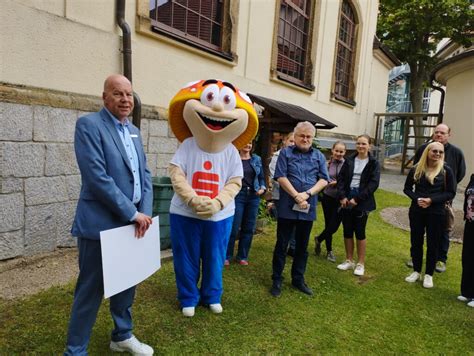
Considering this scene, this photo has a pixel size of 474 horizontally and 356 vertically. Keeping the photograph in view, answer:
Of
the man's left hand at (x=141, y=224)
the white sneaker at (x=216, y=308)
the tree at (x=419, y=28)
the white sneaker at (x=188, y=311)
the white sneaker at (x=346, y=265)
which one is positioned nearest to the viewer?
the man's left hand at (x=141, y=224)

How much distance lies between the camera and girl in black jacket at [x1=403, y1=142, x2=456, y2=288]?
4.48 meters

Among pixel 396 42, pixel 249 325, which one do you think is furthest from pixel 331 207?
pixel 396 42

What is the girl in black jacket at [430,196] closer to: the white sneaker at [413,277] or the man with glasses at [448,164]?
the white sneaker at [413,277]

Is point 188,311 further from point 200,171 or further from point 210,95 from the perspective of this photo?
point 210,95

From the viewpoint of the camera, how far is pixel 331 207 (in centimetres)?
534

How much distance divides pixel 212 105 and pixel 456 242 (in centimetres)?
570

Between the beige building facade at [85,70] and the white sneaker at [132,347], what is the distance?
2.06 m

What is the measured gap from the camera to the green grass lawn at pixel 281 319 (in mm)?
3064

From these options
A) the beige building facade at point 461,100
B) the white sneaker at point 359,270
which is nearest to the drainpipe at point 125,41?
the white sneaker at point 359,270

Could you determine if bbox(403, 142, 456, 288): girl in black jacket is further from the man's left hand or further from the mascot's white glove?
the man's left hand

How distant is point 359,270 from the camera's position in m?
4.93

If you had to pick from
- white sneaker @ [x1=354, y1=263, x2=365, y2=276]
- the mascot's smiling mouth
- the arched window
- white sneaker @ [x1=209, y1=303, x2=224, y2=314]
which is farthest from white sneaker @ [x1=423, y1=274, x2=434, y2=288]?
the arched window

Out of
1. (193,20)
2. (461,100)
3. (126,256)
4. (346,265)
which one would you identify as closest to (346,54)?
(461,100)

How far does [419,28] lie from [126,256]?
19.0 metres
